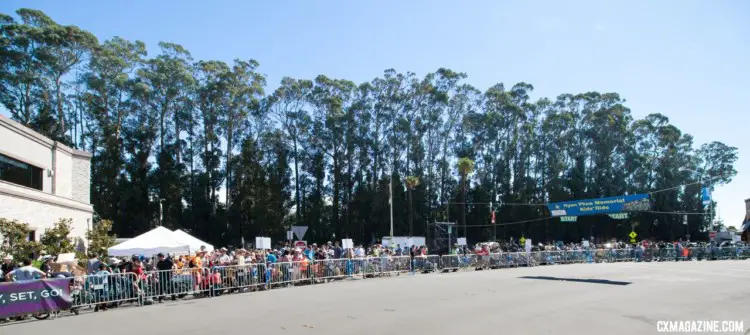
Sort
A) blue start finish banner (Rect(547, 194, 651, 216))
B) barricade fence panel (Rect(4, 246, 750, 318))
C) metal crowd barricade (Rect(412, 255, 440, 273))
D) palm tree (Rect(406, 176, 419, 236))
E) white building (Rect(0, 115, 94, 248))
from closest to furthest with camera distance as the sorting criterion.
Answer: barricade fence panel (Rect(4, 246, 750, 318)) → white building (Rect(0, 115, 94, 248)) → metal crowd barricade (Rect(412, 255, 440, 273)) → blue start finish banner (Rect(547, 194, 651, 216)) → palm tree (Rect(406, 176, 419, 236))

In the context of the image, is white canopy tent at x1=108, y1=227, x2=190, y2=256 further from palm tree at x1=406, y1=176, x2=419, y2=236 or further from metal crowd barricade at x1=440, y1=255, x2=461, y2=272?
palm tree at x1=406, y1=176, x2=419, y2=236

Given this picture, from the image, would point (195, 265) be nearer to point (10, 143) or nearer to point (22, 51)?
point (10, 143)

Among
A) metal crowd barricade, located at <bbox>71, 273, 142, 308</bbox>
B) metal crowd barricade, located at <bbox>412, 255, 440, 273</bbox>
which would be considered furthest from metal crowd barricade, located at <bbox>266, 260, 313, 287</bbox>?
metal crowd barricade, located at <bbox>412, 255, 440, 273</bbox>

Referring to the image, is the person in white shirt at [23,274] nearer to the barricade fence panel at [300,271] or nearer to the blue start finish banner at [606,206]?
the barricade fence panel at [300,271]

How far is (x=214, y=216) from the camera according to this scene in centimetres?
6050

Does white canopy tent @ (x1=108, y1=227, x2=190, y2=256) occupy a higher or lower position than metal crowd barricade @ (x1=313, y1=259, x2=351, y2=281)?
higher

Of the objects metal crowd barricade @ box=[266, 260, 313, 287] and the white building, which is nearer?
metal crowd barricade @ box=[266, 260, 313, 287]

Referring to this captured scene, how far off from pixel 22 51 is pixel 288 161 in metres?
28.9

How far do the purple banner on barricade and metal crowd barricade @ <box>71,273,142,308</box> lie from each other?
0.37 m

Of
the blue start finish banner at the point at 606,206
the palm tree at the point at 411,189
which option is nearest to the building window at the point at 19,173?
the blue start finish banner at the point at 606,206

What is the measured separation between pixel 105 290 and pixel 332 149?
5422 cm

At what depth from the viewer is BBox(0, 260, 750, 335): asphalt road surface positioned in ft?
32.0

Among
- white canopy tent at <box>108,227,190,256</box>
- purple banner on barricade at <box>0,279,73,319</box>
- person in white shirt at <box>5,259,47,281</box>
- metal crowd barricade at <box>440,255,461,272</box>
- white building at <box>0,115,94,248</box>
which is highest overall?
white building at <box>0,115,94,248</box>

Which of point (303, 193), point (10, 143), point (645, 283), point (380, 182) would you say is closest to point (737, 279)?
point (645, 283)
